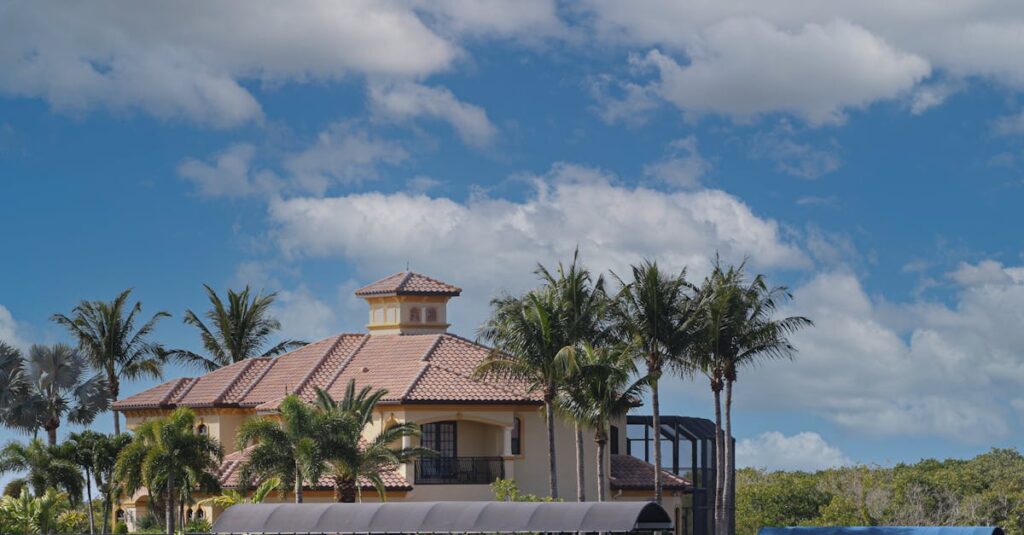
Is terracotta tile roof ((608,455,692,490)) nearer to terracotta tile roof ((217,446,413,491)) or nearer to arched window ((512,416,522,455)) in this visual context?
arched window ((512,416,522,455))

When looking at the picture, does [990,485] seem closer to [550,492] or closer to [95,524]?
[550,492]

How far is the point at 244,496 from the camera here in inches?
2250

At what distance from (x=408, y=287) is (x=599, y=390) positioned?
1324 cm

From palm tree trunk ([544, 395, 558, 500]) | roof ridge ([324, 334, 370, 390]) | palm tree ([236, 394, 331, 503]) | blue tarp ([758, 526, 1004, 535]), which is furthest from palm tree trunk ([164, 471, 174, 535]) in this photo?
blue tarp ([758, 526, 1004, 535])

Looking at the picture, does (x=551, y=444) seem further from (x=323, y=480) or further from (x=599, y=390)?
(x=323, y=480)

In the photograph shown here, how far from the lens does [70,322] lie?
81.9 metres

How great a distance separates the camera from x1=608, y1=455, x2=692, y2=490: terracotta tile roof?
65.2m

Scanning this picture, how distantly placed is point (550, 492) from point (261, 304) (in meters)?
26.2

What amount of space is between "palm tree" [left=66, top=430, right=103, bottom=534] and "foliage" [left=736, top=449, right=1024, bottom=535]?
33421 mm

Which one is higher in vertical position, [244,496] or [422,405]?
[422,405]

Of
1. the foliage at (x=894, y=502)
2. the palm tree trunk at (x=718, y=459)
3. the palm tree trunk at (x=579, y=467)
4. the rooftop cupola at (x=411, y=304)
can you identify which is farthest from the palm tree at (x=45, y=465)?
the foliage at (x=894, y=502)

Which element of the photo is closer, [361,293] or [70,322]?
[361,293]

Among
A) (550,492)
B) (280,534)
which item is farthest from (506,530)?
(550,492)

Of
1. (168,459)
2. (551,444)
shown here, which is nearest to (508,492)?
(551,444)
